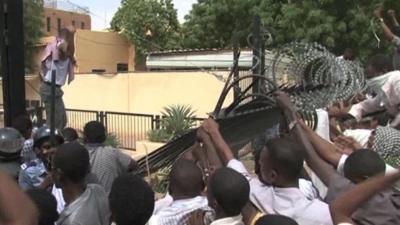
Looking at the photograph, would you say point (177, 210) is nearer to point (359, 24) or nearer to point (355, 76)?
point (355, 76)

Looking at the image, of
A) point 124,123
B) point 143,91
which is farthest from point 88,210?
point 143,91

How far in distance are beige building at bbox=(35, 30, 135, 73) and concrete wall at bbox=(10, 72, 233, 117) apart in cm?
598

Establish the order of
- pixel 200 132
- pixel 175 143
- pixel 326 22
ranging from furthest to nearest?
pixel 326 22 → pixel 175 143 → pixel 200 132

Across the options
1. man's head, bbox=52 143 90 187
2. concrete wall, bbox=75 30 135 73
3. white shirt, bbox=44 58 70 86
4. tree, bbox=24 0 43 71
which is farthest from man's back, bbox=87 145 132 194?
concrete wall, bbox=75 30 135 73

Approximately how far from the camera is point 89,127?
4.73 m

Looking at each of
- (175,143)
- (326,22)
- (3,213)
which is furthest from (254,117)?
(326,22)

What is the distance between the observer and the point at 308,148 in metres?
3.53

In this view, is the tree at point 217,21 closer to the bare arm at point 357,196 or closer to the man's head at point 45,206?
the man's head at point 45,206

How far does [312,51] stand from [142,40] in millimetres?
30931

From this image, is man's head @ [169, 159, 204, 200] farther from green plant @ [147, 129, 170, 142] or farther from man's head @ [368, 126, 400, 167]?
green plant @ [147, 129, 170, 142]

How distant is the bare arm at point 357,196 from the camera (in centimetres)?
259

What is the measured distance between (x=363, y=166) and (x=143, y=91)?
65.5ft

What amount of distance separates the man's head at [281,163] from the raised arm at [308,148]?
377mm

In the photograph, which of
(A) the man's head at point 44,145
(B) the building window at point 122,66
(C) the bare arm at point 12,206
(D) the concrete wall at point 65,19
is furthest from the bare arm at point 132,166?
(D) the concrete wall at point 65,19
